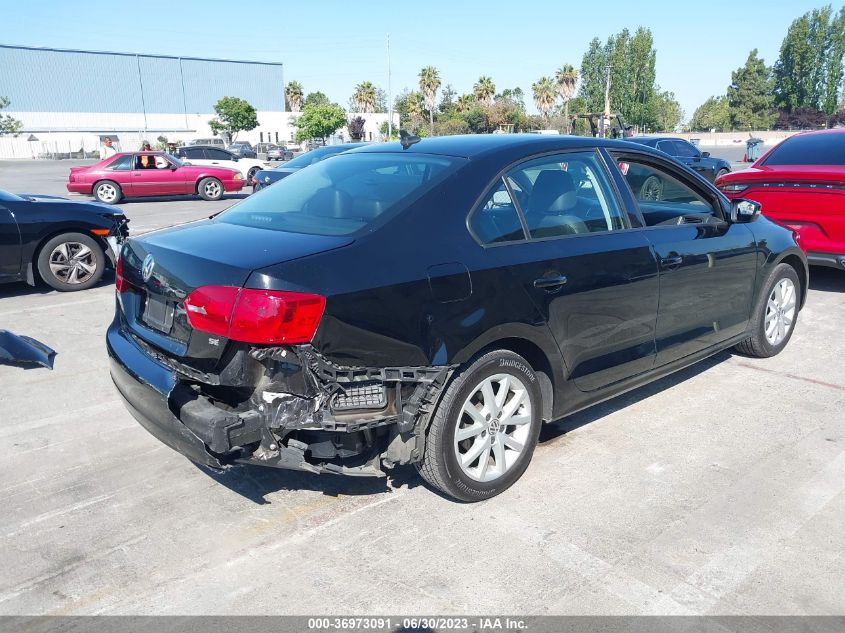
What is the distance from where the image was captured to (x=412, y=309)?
304 cm

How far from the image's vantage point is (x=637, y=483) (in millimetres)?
3709

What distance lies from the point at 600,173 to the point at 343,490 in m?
2.28

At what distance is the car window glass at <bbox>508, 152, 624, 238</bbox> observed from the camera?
145 inches

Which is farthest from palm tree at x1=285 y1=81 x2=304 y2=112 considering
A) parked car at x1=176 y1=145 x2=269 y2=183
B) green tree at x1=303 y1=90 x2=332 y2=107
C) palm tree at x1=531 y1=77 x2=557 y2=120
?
parked car at x1=176 y1=145 x2=269 y2=183

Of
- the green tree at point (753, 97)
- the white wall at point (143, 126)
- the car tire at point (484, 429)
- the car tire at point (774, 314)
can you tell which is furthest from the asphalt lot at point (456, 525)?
the green tree at point (753, 97)

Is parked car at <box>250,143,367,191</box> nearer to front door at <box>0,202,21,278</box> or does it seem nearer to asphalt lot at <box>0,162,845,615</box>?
front door at <box>0,202,21,278</box>

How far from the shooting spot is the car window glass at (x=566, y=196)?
369 cm

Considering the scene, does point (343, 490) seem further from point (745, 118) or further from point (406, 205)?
point (745, 118)

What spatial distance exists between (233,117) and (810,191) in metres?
72.5

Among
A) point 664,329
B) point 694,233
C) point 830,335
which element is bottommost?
point 830,335

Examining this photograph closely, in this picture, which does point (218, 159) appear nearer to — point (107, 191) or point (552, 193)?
point (107, 191)

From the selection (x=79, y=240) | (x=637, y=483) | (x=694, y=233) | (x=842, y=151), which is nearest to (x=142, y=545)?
(x=637, y=483)

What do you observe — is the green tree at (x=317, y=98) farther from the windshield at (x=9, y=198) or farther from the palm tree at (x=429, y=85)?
the windshield at (x=9, y=198)

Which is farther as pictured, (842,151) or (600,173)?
(842,151)
